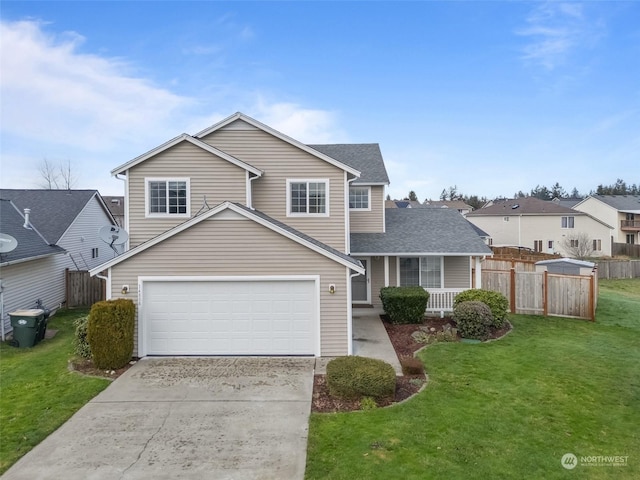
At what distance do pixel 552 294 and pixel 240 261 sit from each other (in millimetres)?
11772

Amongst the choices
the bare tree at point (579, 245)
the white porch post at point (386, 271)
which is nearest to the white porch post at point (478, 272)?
the white porch post at point (386, 271)

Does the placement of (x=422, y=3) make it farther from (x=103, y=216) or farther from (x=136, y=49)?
(x=103, y=216)

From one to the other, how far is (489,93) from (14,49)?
68.6 ft

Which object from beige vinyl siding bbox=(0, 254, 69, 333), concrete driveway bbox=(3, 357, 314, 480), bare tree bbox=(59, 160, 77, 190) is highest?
bare tree bbox=(59, 160, 77, 190)

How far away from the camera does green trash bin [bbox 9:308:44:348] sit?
11812 millimetres

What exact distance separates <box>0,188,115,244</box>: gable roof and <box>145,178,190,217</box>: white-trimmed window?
7320 mm

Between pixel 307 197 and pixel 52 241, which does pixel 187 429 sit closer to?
pixel 307 197

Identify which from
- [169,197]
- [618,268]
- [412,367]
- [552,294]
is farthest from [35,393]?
[618,268]

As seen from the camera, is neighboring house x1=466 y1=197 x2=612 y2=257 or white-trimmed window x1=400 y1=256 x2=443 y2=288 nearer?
white-trimmed window x1=400 y1=256 x2=443 y2=288

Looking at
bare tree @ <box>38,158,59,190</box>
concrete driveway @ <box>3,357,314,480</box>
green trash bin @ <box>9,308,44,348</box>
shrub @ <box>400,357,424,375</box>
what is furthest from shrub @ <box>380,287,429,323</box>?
bare tree @ <box>38,158,59,190</box>

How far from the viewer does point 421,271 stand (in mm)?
16344

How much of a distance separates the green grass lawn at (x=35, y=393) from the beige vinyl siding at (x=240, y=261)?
2307 mm

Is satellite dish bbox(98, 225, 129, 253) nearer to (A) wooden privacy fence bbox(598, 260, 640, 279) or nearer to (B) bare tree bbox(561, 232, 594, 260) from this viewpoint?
(A) wooden privacy fence bbox(598, 260, 640, 279)

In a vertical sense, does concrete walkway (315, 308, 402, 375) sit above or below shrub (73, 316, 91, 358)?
below
